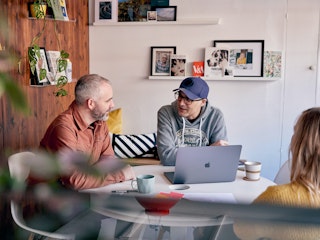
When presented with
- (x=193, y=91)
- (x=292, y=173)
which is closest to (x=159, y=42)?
(x=193, y=91)

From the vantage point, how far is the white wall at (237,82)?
12.8 ft

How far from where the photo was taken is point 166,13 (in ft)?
13.3

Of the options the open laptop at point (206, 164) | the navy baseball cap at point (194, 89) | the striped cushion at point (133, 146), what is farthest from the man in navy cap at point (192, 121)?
the striped cushion at point (133, 146)

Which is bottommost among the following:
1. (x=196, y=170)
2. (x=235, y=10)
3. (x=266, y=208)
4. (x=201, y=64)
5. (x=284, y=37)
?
(x=196, y=170)

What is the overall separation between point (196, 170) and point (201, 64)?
207 cm

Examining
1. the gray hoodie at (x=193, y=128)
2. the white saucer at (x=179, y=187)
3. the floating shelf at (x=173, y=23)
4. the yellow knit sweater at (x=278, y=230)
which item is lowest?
the white saucer at (x=179, y=187)

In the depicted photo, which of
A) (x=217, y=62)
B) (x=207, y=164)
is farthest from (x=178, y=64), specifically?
(x=207, y=164)

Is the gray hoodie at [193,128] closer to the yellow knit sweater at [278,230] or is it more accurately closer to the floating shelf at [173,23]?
the floating shelf at [173,23]

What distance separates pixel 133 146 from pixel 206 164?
6.14 ft

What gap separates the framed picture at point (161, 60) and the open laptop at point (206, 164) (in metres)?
2.07

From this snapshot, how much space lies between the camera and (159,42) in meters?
4.13

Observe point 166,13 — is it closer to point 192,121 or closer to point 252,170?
point 192,121

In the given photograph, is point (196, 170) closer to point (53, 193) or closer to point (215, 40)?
point (53, 193)

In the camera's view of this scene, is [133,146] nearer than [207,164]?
No
